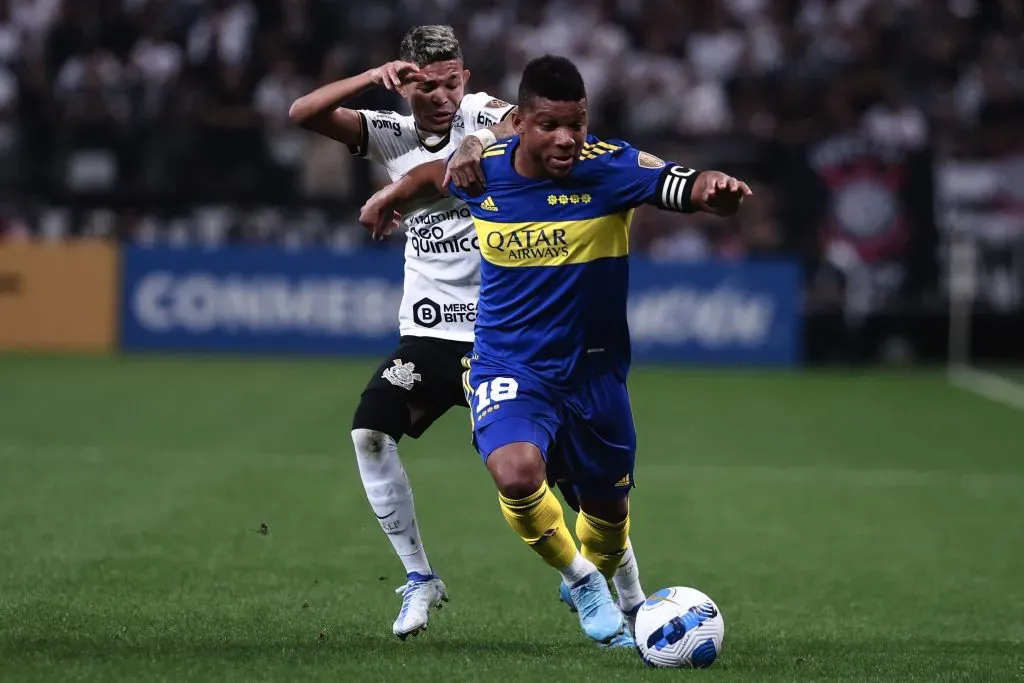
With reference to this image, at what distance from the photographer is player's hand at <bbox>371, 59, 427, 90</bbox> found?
6484 mm

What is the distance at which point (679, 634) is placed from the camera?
19.2 feet

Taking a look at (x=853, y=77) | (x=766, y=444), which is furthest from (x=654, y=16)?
(x=766, y=444)

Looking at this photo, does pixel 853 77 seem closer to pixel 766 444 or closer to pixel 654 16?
pixel 654 16

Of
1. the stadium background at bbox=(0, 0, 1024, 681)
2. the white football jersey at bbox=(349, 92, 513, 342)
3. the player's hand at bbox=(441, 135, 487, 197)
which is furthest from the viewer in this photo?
the stadium background at bbox=(0, 0, 1024, 681)

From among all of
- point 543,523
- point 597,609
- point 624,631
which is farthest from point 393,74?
point 624,631

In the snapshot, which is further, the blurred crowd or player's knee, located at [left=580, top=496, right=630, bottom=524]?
the blurred crowd

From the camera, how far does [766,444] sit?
13.6m

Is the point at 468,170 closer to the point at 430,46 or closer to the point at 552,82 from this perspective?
the point at 552,82

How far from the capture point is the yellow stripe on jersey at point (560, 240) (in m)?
6.17

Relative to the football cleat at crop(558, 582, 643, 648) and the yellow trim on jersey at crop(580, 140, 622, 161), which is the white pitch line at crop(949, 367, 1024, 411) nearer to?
the football cleat at crop(558, 582, 643, 648)

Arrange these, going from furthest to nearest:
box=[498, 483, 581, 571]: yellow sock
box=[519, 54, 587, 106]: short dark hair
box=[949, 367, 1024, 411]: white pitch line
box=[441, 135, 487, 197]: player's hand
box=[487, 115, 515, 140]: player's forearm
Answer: box=[949, 367, 1024, 411]: white pitch line
box=[487, 115, 515, 140]: player's forearm
box=[441, 135, 487, 197]: player's hand
box=[498, 483, 581, 571]: yellow sock
box=[519, 54, 587, 106]: short dark hair

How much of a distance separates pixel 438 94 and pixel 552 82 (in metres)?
1.06

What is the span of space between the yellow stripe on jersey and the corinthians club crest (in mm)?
889

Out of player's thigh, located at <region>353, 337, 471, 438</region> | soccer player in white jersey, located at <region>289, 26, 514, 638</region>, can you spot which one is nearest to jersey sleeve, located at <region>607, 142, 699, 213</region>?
soccer player in white jersey, located at <region>289, 26, 514, 638</region>
